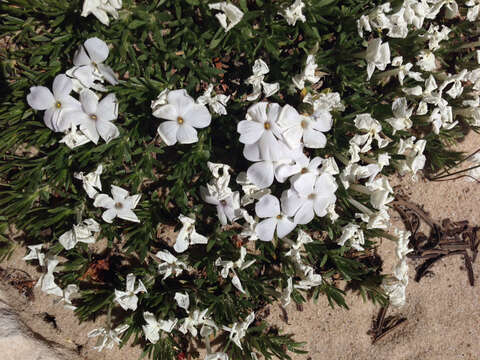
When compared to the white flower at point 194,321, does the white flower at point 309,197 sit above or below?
above

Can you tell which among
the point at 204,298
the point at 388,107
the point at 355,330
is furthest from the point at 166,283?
the point at 388,107

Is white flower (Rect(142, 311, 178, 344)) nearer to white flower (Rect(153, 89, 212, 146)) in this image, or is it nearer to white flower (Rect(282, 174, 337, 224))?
white flower (Rect(282, 174, 337, 224))

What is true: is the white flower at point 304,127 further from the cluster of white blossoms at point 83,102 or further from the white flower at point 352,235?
the cluster of white blossoms at point 83,102

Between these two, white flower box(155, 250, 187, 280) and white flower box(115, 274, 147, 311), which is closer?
white flower box(115, 274, 147, 311)

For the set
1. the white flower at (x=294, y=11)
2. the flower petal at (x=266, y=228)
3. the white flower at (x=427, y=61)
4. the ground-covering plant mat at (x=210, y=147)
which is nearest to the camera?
the white flower at (x=294, y=11)

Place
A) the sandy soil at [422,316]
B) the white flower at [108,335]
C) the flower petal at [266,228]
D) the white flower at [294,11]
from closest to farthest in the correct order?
the white flower at [294,11] < the flower petal at [266,228] < the white flower at [108,335] < the sandy soil at [422,316]

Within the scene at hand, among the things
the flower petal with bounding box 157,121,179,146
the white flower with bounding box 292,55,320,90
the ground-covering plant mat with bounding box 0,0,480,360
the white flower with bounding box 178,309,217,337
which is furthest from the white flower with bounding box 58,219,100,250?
the white flower with bounding box 292,55,320,90

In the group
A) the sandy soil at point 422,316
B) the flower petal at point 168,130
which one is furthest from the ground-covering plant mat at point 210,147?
the sandy soil at point 422,316

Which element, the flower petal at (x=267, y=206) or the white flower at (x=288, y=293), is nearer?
the flower petal at (x=267, y=206)
